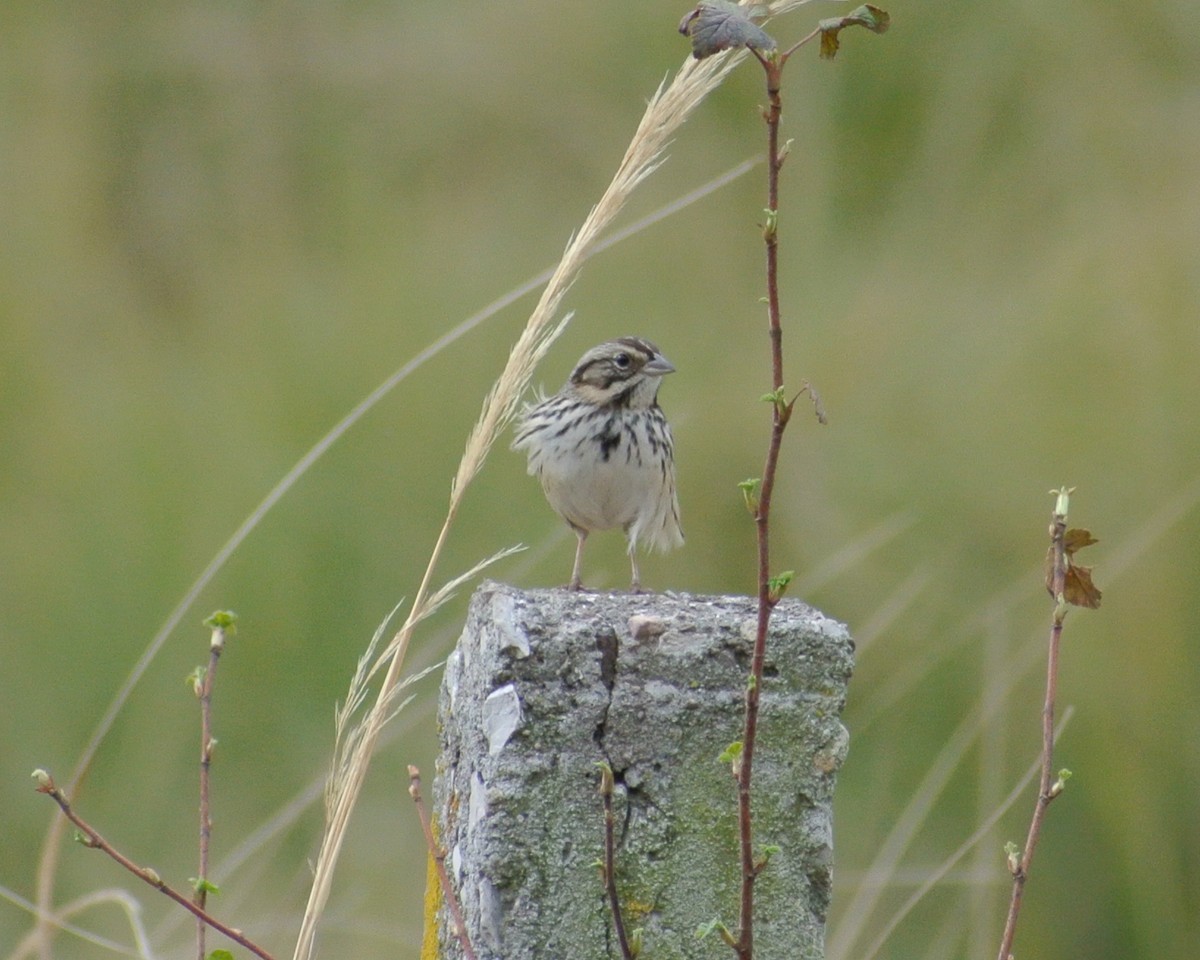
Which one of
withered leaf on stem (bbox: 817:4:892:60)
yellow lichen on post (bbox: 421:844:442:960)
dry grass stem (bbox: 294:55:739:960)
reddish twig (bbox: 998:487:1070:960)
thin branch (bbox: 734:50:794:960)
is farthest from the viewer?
dry grass stem (bbox: 294:55:739:960)

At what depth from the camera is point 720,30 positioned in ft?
6.07

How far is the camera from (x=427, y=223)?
6918 mm

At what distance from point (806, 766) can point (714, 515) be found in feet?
12.3

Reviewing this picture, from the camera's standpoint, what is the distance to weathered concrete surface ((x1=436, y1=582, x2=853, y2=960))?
6.41 ft

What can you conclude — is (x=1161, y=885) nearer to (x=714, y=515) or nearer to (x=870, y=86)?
(x=714, y=515)

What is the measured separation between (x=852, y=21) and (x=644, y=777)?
32.1 inches

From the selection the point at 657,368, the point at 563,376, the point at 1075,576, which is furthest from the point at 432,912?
the point at 563,376

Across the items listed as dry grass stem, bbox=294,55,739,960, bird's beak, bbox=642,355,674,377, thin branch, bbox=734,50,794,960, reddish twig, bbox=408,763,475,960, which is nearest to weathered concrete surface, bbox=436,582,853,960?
reddish twig, bbox=408,763,475,960

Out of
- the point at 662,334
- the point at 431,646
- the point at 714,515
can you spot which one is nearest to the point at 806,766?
the point at 431,646

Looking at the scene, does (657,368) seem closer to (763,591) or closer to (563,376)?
(563,376)

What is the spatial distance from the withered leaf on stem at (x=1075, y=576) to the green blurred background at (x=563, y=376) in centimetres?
188

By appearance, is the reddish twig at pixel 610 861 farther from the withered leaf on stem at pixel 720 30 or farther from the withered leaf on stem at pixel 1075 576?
the withered leaf on stem at pixel 720 30

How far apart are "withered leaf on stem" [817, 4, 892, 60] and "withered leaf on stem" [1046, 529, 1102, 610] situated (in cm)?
62

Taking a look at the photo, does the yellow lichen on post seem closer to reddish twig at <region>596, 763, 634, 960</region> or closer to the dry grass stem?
the dry grass stem
